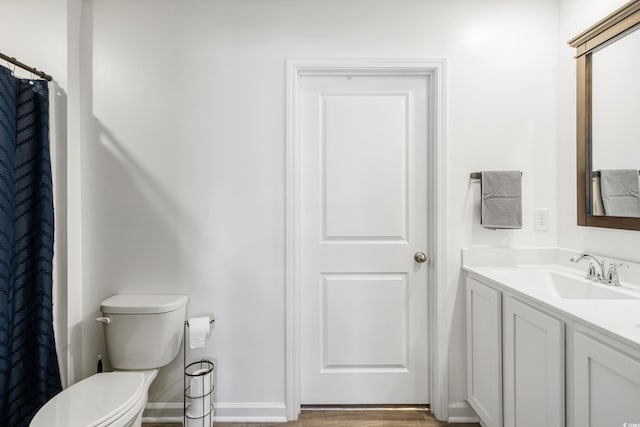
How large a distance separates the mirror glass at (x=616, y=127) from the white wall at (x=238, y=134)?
0.89ft

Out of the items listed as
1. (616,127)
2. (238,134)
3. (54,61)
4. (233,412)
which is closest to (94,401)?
(233,412)

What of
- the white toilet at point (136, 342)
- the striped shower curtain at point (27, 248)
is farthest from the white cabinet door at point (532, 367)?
the striped shower curtain at point (27, 248)

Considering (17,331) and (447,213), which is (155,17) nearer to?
(17,331)

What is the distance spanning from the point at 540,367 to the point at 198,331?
1533 millimetres

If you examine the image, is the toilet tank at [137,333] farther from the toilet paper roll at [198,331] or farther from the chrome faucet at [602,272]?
the chrome faucet at [602,272]

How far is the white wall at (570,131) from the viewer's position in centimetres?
166

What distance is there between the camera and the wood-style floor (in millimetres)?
1845

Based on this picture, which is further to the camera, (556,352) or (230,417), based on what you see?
(230,417)

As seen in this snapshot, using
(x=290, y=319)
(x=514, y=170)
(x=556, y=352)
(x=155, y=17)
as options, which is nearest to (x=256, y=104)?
(x=155, y=17)

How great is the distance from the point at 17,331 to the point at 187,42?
168 cm

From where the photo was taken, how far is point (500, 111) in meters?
1.89

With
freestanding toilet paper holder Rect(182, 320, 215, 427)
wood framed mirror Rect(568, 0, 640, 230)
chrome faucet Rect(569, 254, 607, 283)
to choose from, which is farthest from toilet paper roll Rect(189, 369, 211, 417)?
wood framed mirror Rect(568, 0, 640, 230)

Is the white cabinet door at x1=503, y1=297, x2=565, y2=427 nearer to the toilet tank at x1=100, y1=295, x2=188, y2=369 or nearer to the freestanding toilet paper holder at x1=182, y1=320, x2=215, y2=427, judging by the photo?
the freestanding toilet paper holder at x1=182, y1=320, x2=215, y2=427

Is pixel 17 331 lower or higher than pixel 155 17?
lower
